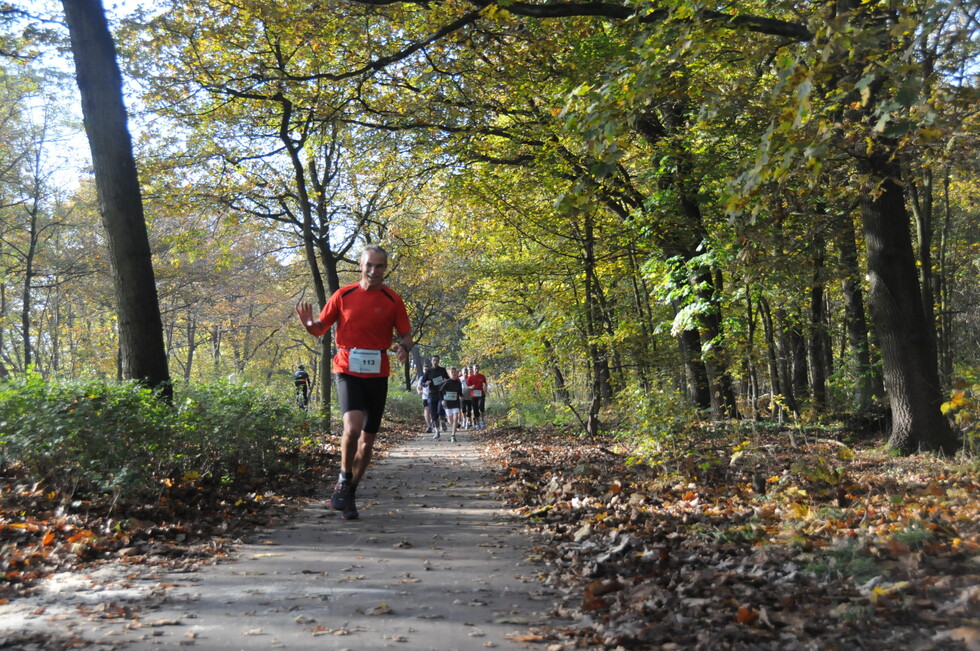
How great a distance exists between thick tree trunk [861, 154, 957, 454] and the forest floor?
105cm

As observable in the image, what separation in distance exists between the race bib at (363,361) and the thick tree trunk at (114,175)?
8.31ft

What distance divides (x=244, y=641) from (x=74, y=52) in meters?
7.24

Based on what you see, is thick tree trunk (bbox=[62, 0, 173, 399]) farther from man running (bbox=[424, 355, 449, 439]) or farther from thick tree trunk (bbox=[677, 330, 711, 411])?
man running (bbox=[424, 355, 449, 439])

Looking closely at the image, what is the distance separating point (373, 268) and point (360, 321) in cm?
51

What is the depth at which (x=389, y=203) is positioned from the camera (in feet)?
57.3

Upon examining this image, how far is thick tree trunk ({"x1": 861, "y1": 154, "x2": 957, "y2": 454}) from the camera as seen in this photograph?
8.32m

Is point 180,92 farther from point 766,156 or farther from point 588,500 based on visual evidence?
point 766,156

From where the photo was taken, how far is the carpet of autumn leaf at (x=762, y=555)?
9.62 feet

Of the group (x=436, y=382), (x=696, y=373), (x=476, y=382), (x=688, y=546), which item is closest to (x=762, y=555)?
(x=688, y=546)

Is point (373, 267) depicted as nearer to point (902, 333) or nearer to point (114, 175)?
point (114, 175)

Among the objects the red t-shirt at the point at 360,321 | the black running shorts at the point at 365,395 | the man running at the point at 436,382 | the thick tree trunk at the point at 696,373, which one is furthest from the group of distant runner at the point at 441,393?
the red t-shirt at the point at 360,321

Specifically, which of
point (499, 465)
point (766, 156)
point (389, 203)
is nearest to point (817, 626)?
point (766, 156)

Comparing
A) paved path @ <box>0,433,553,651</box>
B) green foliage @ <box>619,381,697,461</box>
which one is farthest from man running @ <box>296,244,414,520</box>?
green foliage @ <box>619,381,697,461</box>

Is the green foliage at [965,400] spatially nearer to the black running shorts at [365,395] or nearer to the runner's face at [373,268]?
the black running shorts at [365,395]
